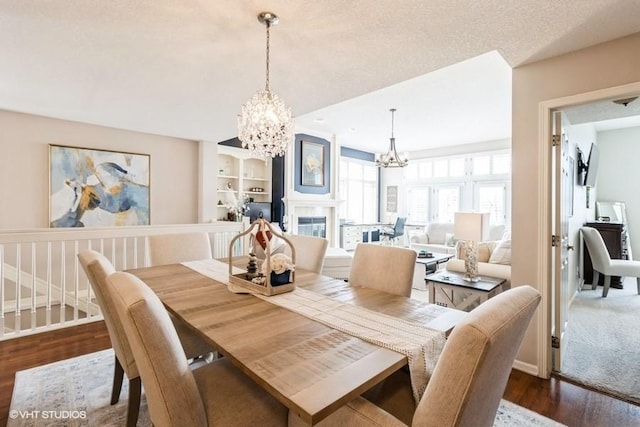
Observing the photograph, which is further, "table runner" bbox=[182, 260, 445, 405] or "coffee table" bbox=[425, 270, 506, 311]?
"coffee table" bbox=[425, 270, 506, 311]

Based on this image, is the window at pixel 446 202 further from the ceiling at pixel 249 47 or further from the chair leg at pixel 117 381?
the chair leg at pixel 117 381

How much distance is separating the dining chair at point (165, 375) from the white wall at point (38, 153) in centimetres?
397

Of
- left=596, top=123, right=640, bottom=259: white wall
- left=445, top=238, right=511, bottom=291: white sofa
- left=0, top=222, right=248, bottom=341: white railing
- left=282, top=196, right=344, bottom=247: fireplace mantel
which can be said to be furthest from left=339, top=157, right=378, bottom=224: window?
left=596, top=123, right=640, bottom=259: white wall

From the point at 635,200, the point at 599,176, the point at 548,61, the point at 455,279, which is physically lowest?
the point at 455,279

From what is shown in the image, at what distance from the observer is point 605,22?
1815 mm

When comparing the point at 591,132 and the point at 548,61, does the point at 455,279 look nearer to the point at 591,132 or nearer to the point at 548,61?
the point at 548,61

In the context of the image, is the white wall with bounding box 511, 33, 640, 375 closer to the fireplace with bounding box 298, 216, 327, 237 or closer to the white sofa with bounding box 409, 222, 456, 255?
the fireplace with bounding box 298, 216, 327, 237

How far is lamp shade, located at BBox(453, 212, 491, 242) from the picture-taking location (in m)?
2.83

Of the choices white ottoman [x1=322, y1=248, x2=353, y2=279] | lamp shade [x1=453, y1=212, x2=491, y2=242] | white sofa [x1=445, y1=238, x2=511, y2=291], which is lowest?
white ottoman [x1=322, y1=248, x2=353, y2=279]

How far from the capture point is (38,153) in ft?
12.8

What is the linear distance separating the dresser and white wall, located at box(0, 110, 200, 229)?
675 centimetres

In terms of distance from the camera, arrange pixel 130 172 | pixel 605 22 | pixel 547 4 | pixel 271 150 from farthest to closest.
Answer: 1. pixel 130 172
2. pixel 271 150
3. pixel 605 22
4. pixel 547 4

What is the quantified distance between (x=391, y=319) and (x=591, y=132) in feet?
20.0

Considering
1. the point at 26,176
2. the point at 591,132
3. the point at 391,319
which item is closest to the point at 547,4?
the point at 391,319
